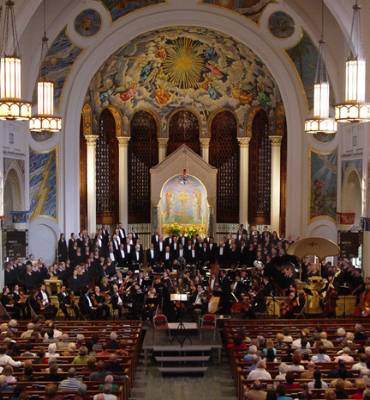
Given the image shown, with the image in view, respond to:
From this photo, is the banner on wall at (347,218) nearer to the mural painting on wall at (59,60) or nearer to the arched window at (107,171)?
the arched window at (107,171)

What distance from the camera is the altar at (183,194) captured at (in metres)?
34.0

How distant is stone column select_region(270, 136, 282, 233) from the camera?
33.4 meters

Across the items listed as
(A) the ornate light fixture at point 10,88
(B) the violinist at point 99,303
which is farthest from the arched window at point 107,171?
(A) the ornate light fixture at point 10,88

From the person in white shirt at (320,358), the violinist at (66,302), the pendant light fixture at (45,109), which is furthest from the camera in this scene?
the violinist at (66,302)

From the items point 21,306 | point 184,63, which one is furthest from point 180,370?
point 184,63

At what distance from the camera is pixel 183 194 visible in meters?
34.4

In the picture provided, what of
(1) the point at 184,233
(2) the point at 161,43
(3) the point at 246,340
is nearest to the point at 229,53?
(2) the point at 161,43

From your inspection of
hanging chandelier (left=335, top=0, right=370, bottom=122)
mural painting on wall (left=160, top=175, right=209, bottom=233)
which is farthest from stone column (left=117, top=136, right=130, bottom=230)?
hanging chandelier (left=335, top=0, right=370, bottom=122)

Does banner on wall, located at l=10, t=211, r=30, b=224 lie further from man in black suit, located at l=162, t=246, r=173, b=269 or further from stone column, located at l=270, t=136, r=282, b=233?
stone column, located at l=270, t=136, r=282, b=233

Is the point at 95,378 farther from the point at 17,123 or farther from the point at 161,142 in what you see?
the point at 161,142

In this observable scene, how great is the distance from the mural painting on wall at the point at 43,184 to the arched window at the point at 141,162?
21.6 ft

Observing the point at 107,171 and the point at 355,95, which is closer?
the point at 355,95

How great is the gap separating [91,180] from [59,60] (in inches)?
259

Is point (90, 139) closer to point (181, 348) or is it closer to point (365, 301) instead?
point (365, 301)
